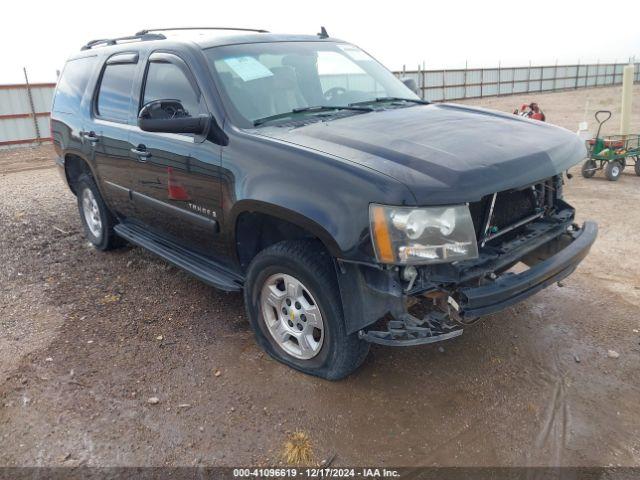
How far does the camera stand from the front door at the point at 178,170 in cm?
338

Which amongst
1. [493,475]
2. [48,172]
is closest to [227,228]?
[493,475]

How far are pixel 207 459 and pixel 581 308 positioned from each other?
9.59 ft

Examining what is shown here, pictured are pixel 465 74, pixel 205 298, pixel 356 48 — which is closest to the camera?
pixel 205 298

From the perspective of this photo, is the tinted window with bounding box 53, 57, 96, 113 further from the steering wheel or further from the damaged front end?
the damaged front end

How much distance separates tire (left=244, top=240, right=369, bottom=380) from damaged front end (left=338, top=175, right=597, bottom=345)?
0.43 ft

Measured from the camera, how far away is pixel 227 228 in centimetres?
333

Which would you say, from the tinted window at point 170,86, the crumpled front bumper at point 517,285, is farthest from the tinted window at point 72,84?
the crumpled front bumper at point 517,285

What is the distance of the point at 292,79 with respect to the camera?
12.3 feet

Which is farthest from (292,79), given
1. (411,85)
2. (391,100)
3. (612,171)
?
(612,171)

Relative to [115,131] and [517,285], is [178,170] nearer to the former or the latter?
[115,131]

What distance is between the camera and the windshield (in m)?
3.43

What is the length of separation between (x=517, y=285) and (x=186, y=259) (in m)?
2.36

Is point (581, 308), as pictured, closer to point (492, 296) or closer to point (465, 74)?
point (492, 296)

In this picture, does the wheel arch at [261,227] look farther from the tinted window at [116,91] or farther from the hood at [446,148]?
the tinted window at [116,91]
